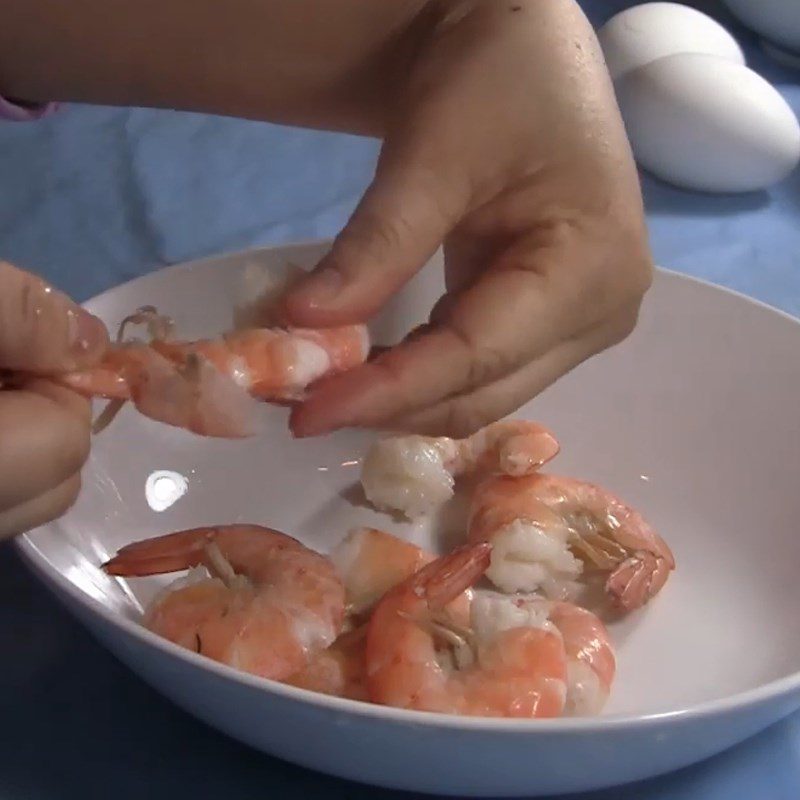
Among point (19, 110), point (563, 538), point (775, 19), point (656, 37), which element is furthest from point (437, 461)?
point (775, 19)

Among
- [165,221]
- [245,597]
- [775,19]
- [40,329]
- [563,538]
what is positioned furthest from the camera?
[775,19]

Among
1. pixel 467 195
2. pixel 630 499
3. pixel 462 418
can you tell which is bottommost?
pixel 630 499

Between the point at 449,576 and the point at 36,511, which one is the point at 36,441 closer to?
the point at 36,511

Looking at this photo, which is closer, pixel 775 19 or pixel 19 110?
pixel 19 110

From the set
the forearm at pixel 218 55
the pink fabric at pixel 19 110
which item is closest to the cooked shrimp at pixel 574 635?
the forearm at pixel 218 55

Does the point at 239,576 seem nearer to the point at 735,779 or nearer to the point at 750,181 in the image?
the point at 735,779

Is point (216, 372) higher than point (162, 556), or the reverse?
point (216, 372)

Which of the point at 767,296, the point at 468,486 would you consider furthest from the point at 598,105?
the point at 767,296

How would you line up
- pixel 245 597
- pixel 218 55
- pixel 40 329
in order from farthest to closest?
pixel 218 55, pixel 245 597, pixel 40 329
